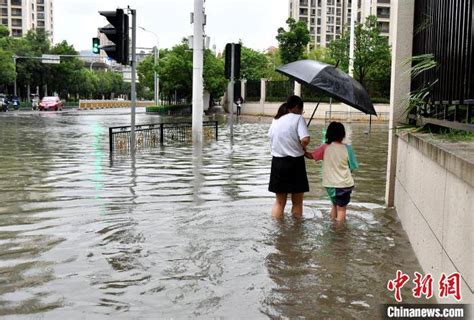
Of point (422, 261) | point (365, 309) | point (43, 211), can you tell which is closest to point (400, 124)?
point (422, 261)

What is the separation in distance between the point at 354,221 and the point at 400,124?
1531 millimetres

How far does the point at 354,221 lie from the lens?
8.05 metres

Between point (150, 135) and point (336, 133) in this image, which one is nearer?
point (336, 133)

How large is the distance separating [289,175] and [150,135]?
43.1ft

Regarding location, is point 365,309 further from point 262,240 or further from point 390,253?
point 262,240

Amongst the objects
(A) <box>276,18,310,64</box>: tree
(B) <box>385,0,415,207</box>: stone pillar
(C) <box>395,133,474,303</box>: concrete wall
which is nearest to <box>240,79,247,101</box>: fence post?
(A) <box>276,18,310,64</box>: tree

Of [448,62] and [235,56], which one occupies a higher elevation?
[235,56]

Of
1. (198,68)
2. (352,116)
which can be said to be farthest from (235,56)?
(352,116)

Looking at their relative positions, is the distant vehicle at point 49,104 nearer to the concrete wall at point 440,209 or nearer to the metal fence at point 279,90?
the metal fence at point 279,90

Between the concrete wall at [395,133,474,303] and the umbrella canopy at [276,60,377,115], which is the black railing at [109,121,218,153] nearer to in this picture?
the umbrella canopy at [276,60,377,115]

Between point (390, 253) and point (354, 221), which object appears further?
point (354, 221)

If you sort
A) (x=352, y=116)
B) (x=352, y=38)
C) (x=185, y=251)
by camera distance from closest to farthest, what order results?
(x=185, y=251)
(x=352, y=38)
(x=352, y=116)

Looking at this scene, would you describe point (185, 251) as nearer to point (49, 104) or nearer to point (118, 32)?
point (118, 32)

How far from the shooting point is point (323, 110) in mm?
50406
